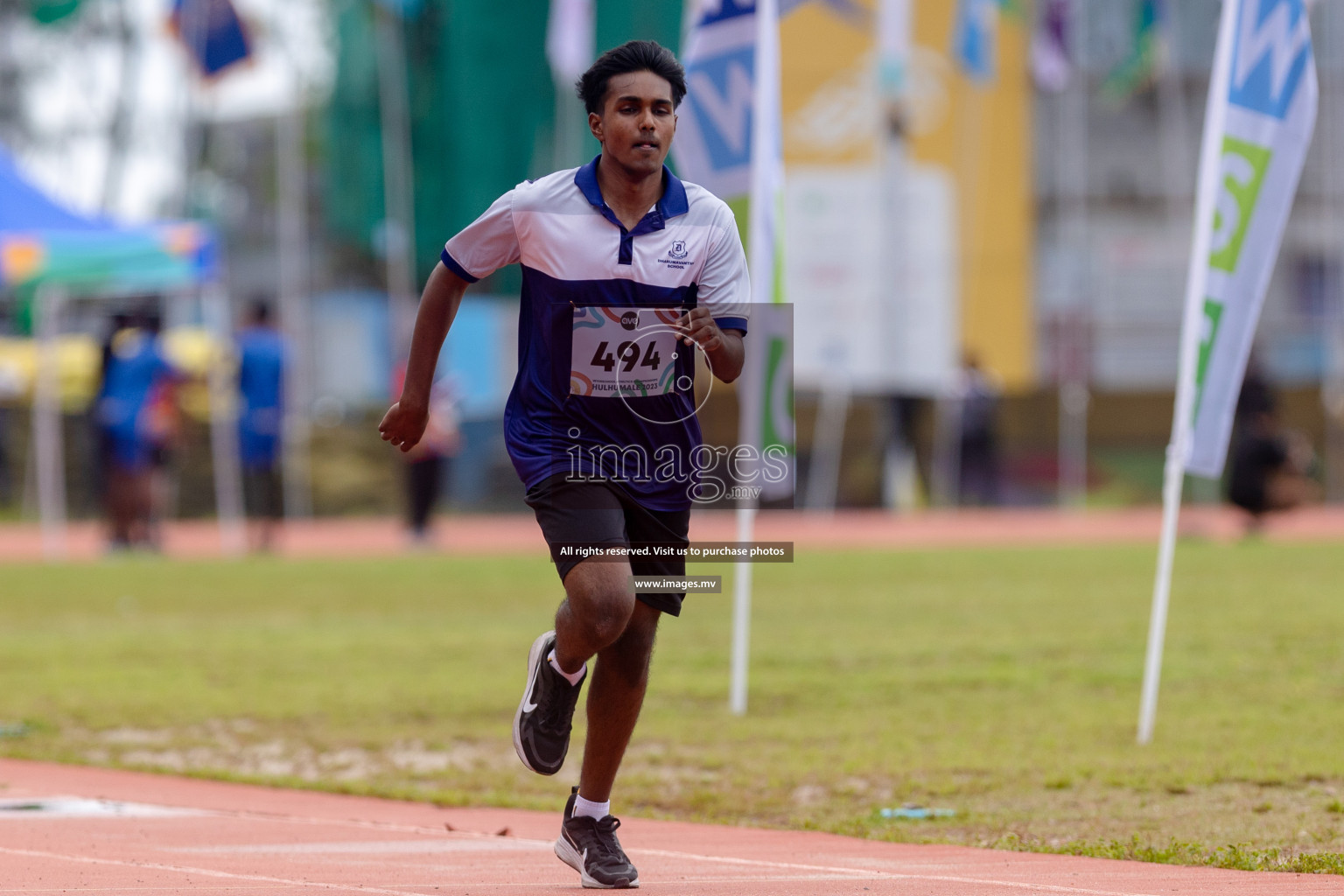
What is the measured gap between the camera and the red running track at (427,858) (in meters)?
4.99

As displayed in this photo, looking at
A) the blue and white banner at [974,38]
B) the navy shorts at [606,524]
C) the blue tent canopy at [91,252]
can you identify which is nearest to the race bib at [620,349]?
the navy shorts at [606,524]

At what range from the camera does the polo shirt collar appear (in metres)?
5.02

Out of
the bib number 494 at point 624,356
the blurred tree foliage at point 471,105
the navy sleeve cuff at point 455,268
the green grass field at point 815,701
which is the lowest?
the green grass field at point 815,701

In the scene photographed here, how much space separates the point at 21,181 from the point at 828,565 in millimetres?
8971

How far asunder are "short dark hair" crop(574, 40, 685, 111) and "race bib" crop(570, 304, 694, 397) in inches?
21.1

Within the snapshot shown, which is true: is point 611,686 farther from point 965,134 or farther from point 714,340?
point 965,134

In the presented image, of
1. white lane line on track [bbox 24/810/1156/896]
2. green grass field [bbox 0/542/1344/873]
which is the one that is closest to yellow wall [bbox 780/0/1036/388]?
green grass field [bbox 0/542/1344/873]

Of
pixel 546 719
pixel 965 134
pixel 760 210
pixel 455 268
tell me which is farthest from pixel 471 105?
pixel 546 719

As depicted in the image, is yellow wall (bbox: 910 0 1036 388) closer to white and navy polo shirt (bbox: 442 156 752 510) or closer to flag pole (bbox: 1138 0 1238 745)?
flag pole (bbox: 1138 0 1238 745)

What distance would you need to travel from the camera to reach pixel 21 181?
19781 mm

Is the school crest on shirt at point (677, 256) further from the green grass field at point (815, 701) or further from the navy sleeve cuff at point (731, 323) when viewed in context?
the green grass field at point (815, 701)

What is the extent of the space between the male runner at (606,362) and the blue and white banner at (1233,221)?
3679 millimetres

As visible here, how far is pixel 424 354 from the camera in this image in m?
5.16

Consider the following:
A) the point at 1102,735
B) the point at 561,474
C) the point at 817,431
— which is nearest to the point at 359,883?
the point at 561,474
